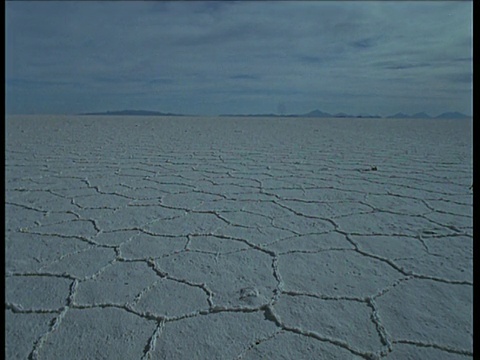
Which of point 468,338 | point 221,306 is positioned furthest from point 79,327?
point 468,338

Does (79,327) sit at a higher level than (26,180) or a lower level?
lower

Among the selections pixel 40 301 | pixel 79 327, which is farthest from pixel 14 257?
pixel 79 327

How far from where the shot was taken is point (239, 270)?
1.38 metres

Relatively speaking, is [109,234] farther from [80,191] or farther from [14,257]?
[80,191]

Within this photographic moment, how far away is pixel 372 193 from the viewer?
8.15 feet

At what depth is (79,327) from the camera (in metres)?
1.05

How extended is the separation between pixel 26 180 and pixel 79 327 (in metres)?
2.14

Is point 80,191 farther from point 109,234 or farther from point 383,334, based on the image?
point 383,334

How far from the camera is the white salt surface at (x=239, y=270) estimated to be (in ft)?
3.26

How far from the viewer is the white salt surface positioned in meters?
1.00

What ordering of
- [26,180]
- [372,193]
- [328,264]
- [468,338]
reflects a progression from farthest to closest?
[26,180] → [372,193] → [328,264] → [468,338]

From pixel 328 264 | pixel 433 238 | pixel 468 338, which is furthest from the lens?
pixel 433 238

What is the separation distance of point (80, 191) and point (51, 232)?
0.83 m

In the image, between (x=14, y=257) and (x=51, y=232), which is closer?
(x=14, y=257)
